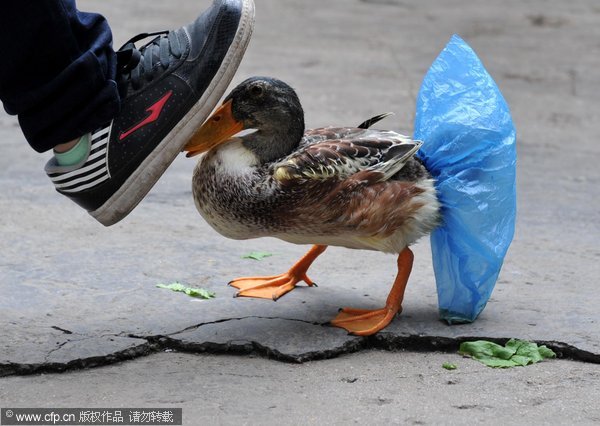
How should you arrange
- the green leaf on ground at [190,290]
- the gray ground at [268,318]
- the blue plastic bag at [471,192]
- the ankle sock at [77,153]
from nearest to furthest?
1. the gray ground at [268,318]
2. the ankle sock at [77,153]
3. the blue plastic bag at [471,192]
4. the green leaf on ground at [190,290]

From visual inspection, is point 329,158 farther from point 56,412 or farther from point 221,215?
point 56,412

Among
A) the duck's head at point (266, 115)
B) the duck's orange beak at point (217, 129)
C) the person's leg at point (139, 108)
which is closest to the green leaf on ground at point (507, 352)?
the duck's head at point (266, 115)

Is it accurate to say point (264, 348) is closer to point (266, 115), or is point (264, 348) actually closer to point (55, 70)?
point (266, 115)

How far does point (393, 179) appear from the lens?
11.8 ft

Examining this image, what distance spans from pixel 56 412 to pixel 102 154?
3.05 feet

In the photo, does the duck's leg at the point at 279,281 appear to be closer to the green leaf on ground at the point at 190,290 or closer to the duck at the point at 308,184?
the green leaf on ground at the point at 190,290

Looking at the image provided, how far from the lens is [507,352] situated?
3.40 meters

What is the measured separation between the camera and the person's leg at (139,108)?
3.31 meters

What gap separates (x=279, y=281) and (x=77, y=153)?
1028 mm

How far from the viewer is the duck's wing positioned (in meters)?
3.44

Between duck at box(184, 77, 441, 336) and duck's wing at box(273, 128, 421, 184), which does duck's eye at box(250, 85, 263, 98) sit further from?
duck's wing at box(273, 128, 421, 184)

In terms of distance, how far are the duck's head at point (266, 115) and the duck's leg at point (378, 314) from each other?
0.61 m

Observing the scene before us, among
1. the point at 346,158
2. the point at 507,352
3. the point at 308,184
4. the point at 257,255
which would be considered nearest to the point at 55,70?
the point at 308,184

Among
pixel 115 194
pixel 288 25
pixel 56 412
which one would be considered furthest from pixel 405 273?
pixel 288 25
